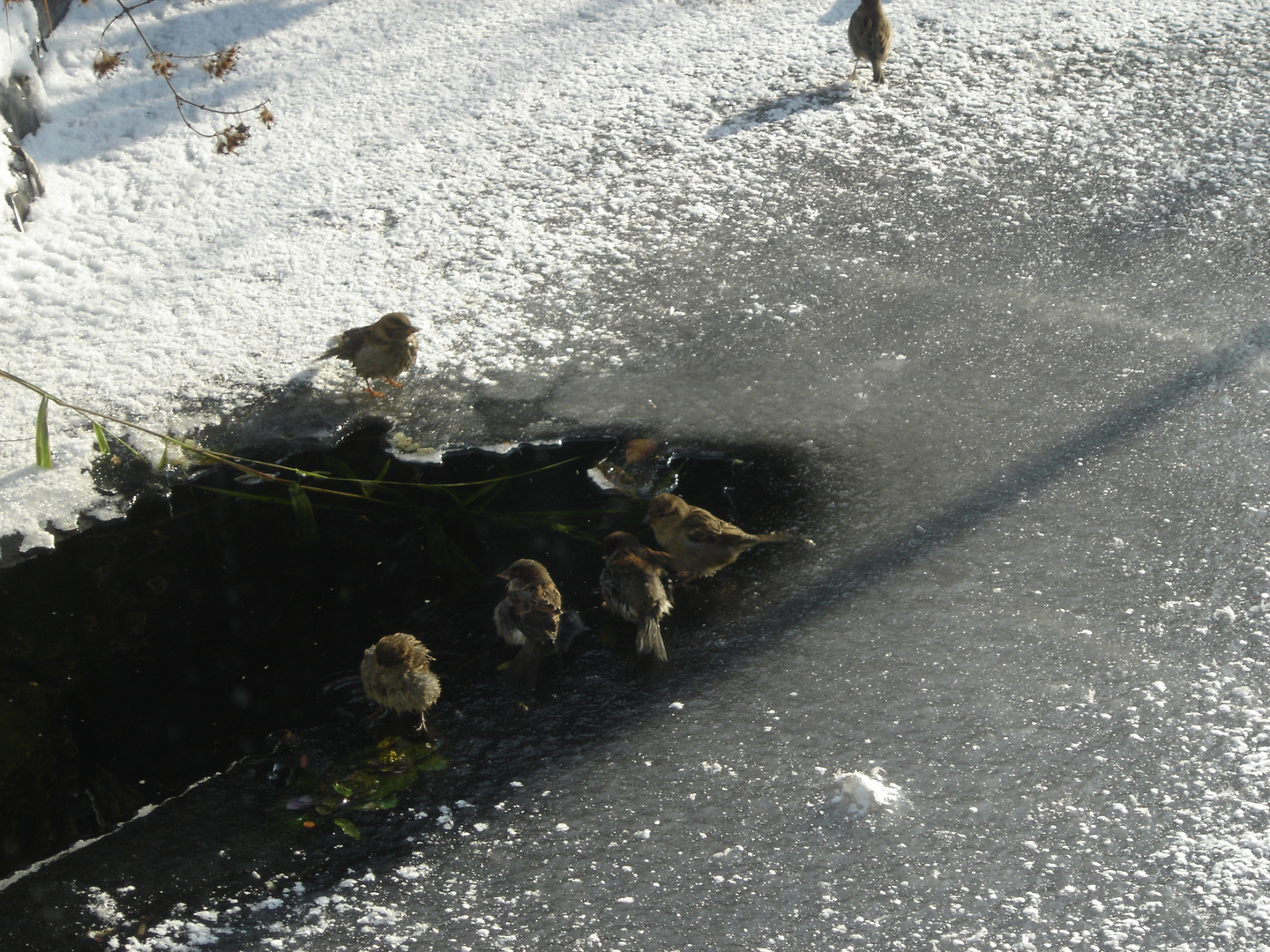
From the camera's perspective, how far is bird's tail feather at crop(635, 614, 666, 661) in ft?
10.6

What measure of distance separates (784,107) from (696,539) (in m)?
3.79

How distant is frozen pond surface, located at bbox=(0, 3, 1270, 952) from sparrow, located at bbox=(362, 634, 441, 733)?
0.44ft

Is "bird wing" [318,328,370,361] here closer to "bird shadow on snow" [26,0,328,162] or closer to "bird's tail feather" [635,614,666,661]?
"bird's tail feather" [635,614,666,661]

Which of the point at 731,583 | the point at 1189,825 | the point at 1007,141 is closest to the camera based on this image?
the point at 1189,825

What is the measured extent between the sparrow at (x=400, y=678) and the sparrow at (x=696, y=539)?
3.07 feet

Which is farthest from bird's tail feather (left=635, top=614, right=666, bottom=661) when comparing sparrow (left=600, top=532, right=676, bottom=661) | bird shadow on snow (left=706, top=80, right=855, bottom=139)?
bird shadow on snow (left=706, top=80, right=855, bottom=139)

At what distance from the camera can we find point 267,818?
2.78 metres

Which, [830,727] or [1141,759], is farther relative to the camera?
[830,727]

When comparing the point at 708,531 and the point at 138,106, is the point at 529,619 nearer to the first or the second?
the point at 708,531

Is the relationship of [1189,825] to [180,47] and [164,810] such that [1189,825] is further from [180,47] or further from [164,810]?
[180,47]

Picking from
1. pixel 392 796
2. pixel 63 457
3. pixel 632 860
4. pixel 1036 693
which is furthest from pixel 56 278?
pixel 1036 693

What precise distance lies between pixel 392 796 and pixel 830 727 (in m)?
1.28

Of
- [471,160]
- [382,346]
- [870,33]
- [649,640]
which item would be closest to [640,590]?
[649,640]

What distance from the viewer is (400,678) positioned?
2996 mm
